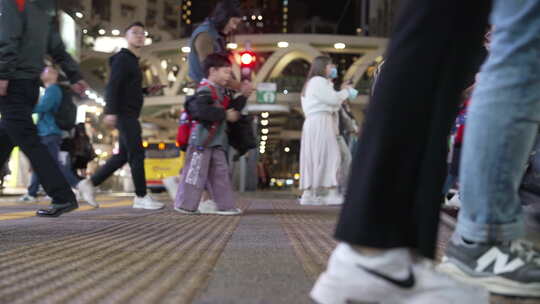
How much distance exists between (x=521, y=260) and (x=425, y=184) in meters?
0.46

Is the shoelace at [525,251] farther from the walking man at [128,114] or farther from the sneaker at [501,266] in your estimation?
the walking man at [128,114]

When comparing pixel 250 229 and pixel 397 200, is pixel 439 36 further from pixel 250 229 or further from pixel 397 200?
pixel 250 229

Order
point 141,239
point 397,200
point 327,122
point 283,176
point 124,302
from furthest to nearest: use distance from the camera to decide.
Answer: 1. point 283,176
2. point 327,122
3. point 141,239
4. point 124,302
5. point 397,200

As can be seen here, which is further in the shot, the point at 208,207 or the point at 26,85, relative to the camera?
the point at 208,207

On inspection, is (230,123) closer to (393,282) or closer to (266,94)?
(393,282)

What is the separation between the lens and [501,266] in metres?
1.47

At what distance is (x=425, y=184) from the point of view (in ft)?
3.86

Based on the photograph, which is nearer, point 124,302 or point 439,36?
point 439,36

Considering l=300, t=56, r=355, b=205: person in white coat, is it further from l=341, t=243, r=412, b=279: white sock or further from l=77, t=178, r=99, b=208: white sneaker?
l=341, t=243, r=412, b=279: white sock

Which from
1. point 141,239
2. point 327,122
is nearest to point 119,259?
point 141,239

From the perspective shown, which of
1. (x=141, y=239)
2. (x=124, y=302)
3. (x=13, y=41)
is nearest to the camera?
(x=124, y=302)

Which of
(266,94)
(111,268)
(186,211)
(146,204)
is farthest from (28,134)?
(266,94)

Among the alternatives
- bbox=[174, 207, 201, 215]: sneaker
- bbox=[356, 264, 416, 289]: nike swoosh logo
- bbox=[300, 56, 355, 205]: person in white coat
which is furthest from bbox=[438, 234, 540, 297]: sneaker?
bbox=[300, 56, 355, 205]: person in white coat

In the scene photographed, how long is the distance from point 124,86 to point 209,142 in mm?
1293
